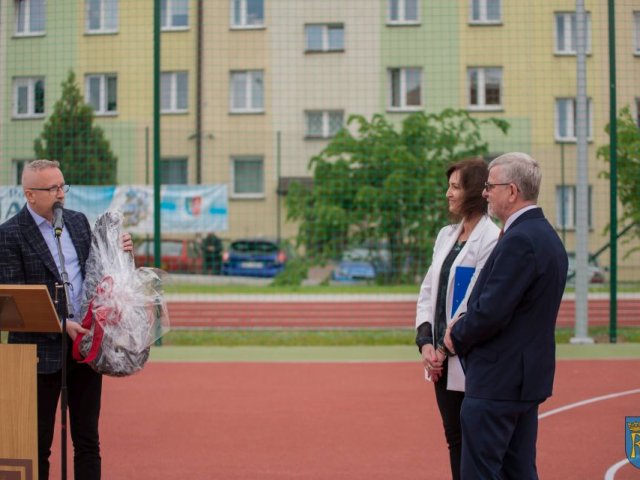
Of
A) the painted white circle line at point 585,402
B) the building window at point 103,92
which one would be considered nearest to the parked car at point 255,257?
the building window at point 103,92

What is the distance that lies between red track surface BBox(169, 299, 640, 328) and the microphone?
8.58 m

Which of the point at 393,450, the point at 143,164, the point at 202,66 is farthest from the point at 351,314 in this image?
the point at 393,450

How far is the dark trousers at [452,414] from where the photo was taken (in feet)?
14.2

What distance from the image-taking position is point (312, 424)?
7.10 metres

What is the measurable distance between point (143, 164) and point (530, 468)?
967 centimetres

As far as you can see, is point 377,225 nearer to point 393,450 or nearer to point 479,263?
point 393,450

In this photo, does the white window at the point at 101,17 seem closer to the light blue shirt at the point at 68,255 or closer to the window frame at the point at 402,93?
the window frame at the point at 402,93

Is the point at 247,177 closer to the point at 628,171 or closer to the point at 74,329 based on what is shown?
the point at 628,171

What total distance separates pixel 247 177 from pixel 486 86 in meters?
3.92

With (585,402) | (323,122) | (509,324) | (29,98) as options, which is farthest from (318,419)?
(29,98)

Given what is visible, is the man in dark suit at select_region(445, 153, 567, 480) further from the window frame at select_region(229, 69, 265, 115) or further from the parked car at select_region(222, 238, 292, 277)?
the window frame at select_region(229, 69, 265, 115)

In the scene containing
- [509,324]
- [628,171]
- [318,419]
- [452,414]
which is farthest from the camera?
[628,171]

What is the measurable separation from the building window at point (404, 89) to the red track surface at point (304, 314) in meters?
3.20

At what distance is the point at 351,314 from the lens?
527 inches
